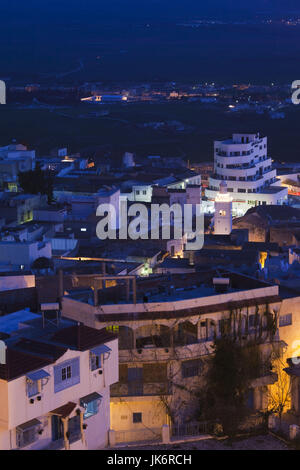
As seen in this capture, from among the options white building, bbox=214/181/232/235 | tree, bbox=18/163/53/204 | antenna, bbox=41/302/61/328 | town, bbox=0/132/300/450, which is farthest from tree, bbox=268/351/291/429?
tree, bbox=18/163/53/204

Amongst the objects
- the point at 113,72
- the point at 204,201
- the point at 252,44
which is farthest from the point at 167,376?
the point at 252,44

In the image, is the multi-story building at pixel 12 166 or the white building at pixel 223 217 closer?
the white building at pixel 223 217

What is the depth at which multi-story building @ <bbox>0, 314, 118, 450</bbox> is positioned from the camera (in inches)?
269

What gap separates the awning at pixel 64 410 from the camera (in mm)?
7164

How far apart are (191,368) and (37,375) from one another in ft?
6.95

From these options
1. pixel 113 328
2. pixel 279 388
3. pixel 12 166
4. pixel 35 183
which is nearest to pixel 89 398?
pixel 113 328

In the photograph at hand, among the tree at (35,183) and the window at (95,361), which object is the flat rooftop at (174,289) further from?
the tree at (35,183)

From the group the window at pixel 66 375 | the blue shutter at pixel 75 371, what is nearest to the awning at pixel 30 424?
the window at pixel 66 375

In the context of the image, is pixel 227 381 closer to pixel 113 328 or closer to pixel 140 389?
pixel 140 389

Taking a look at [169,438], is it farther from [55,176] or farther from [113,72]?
[113,72]

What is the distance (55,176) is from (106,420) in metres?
17.8

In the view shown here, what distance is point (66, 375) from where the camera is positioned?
7.26 metres

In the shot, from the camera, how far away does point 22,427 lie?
6879 millimetres

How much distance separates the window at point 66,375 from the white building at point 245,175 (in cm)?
1686
